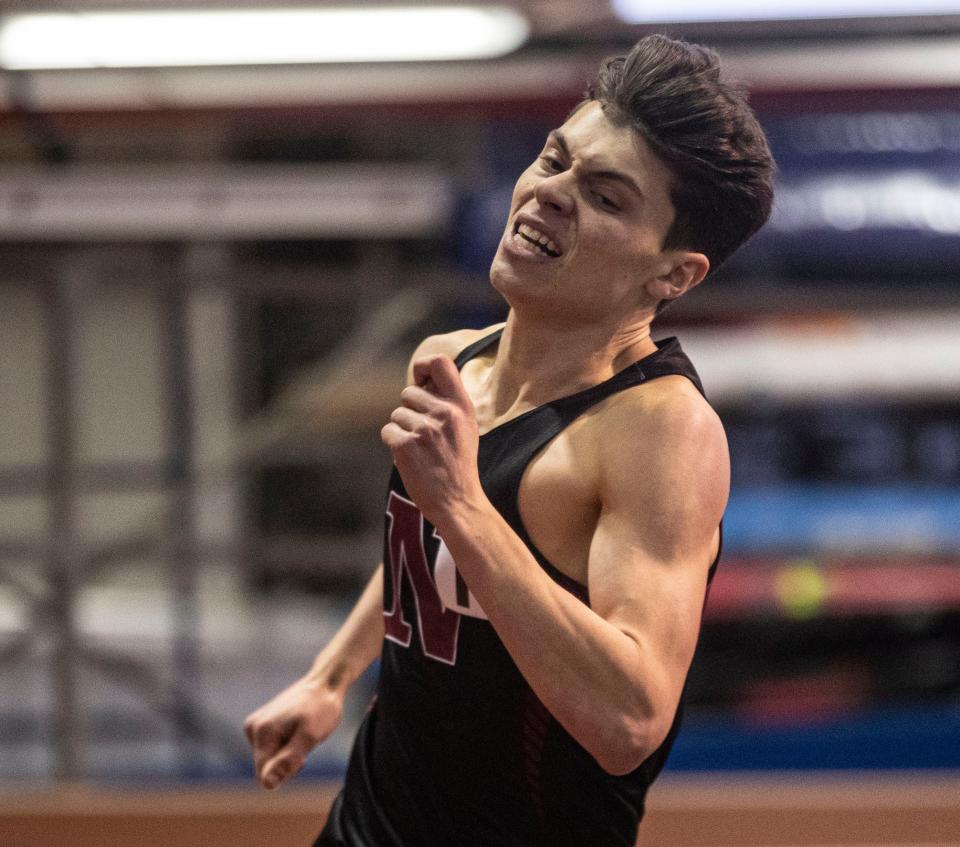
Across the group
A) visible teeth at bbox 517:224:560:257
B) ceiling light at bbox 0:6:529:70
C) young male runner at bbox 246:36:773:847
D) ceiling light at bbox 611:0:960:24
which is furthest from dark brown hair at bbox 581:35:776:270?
ceiling light at bbox 0:6:529:70

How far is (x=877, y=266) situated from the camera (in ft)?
13.3

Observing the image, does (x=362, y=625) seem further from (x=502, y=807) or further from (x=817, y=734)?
(x=817, y=734)

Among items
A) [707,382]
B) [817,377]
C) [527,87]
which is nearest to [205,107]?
[527,87]

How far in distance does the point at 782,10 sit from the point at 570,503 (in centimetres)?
204

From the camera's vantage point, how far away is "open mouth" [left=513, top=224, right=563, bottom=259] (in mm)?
1273

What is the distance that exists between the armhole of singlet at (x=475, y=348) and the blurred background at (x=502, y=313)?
1616 millimetres

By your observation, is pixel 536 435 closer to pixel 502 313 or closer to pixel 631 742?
pixel 631 742

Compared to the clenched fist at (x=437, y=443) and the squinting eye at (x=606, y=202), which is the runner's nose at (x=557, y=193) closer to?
the squinting eye at (x=606, y=202)

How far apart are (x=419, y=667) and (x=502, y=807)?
175 mm

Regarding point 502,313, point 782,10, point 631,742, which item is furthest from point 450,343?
point 502,313

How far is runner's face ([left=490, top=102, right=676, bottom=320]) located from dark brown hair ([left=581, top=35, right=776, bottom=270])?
16 mm

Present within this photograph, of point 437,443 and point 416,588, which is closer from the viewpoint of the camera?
point 437,443

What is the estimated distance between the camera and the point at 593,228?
126 centimetres

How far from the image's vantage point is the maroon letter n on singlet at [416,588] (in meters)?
1.35
